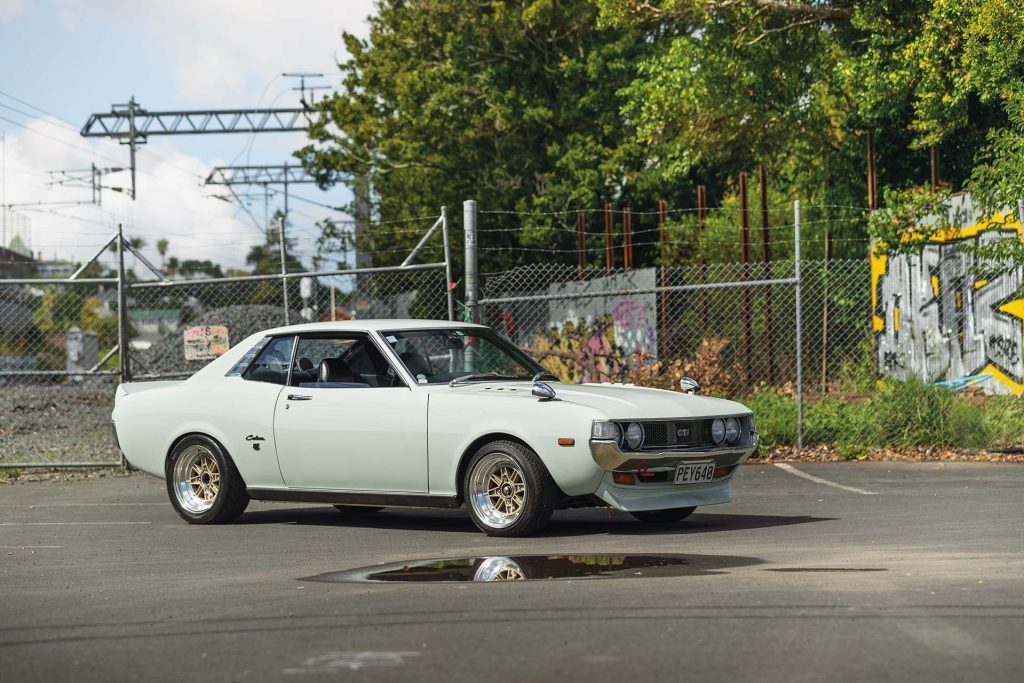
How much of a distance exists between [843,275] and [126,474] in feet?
45.7

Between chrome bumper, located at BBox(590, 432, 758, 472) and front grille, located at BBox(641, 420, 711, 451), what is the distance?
0.21ft

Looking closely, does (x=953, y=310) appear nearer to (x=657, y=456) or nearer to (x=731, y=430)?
(x=731, y=430)

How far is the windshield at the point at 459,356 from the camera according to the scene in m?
10.1

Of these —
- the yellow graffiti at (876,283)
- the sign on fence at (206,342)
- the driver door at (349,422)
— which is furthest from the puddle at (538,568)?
the yellow graffiti at (876,283)

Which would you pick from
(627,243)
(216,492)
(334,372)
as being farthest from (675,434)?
(627,243)

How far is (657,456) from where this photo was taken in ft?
30.0

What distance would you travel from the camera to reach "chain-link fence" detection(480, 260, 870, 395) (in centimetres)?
1943

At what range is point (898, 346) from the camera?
21641 millimetres

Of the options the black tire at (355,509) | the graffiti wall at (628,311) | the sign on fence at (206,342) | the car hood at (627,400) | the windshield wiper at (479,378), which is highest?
the graffiti wall at (628,311)

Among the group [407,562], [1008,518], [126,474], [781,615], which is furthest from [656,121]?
[781,615]

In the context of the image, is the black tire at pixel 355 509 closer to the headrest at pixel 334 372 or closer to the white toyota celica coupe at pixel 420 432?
the white toyota celica coupe at pixel 420 432

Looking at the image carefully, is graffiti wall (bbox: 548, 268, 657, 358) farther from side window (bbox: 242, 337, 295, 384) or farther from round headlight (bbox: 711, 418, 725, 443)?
round headlight (bbox: 711, 418, 725, 443)

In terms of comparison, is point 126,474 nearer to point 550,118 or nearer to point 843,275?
point 843,275

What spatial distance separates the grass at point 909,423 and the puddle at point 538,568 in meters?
6.98
